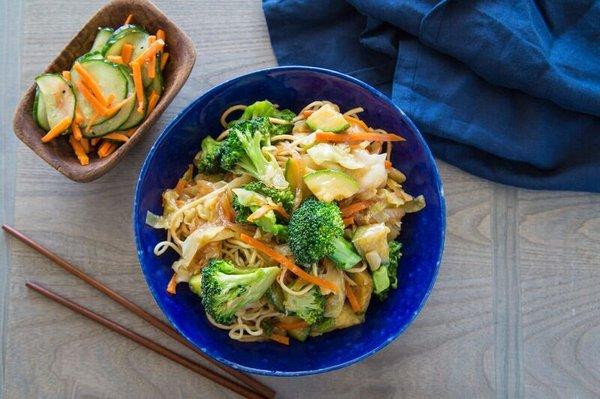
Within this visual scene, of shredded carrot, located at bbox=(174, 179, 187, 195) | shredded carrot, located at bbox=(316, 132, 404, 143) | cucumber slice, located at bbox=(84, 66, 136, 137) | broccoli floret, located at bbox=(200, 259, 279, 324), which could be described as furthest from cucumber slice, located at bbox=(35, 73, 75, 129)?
shredded carrot, located at bbox=(316, 132, 404, 143)

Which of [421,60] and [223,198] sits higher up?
[421,60]

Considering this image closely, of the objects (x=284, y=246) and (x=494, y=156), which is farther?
(x=494, y=156)

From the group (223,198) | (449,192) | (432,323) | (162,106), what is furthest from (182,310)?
(449,192)

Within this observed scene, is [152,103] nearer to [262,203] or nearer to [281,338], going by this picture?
[262,203]

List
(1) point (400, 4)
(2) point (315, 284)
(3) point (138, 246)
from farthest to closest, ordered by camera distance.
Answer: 1. (1) point (400, 4)
2. (3) point (138, 246)
3. (2) point (315, 284)

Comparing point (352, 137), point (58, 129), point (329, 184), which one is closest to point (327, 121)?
point (352, 137)

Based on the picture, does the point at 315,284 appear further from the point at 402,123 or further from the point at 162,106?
the point at 162,106

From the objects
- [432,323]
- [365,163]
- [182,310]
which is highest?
[365,163]
